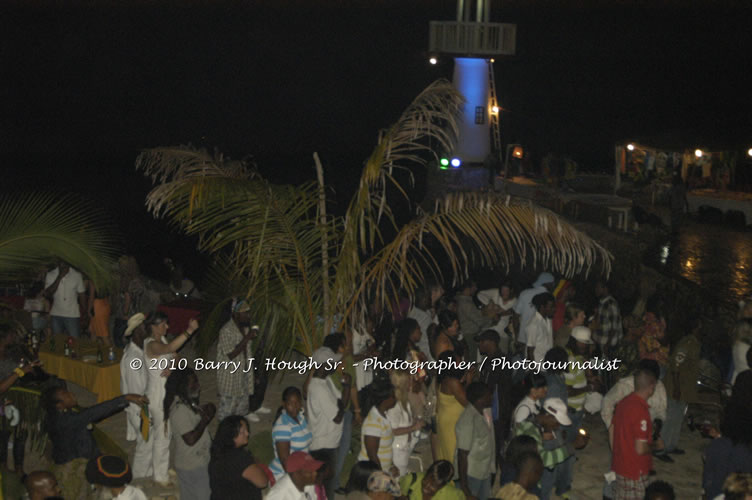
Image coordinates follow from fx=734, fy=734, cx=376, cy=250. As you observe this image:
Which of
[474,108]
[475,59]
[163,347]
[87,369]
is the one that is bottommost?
[87,369]

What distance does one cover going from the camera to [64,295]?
1032cm

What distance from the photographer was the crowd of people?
4867 mm

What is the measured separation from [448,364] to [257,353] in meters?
3.08

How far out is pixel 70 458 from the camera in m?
5.81

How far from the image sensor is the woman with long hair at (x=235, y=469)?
493 centimetres

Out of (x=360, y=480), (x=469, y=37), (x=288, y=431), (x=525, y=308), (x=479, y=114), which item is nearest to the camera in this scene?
(x=360, y=480)

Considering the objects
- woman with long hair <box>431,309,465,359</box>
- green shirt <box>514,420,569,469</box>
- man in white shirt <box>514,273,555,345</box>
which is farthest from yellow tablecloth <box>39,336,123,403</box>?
green shirt <box>514,420,569,469</box>

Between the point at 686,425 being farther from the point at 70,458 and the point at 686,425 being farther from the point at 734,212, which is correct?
the point at 734,212

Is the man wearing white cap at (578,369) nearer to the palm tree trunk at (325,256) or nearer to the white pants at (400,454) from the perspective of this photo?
the white pants at (400,454)

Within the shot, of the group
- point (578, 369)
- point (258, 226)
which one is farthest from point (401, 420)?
point (258, 226)

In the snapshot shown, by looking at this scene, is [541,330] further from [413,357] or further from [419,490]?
[419,490]

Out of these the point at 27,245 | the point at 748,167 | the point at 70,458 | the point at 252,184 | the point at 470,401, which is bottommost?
the point at 70,458

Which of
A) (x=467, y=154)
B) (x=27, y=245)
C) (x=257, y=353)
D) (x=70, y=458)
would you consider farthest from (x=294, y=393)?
(x=467, y=154)

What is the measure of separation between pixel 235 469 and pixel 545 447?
2.45 meters
